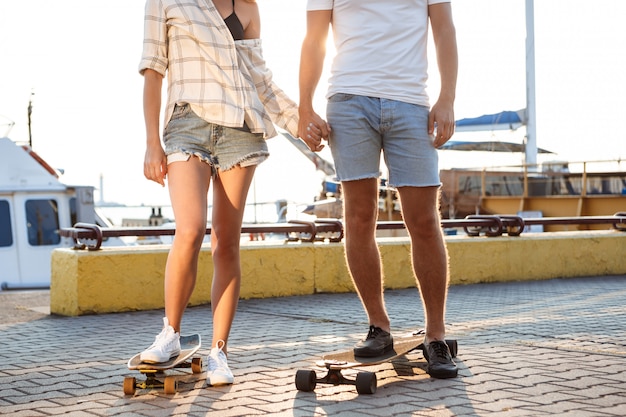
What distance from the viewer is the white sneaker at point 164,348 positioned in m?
4.32

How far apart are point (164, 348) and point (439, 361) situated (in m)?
1.30

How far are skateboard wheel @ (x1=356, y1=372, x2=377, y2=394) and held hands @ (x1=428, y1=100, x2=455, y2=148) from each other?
123cm

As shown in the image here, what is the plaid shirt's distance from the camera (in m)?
4.55

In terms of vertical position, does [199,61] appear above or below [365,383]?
above

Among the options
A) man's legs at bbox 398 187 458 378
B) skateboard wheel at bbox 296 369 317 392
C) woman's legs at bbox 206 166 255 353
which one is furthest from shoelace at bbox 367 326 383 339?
woman's legs at bbox 206 166 255 353

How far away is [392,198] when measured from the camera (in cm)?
3203

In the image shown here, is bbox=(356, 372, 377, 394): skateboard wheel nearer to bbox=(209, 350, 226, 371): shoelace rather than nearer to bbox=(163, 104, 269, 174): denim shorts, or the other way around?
bbox=(209, 350, 226, 371): shoelace

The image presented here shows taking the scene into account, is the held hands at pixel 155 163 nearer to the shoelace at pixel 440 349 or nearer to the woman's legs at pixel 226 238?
the woman's legs at pixel 226 238

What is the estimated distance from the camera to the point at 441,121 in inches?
185

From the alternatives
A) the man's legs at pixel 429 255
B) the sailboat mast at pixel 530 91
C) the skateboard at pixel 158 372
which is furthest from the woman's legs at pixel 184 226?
the sailboat mast at pixel 530 91

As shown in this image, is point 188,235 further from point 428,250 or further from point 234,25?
point 428,250

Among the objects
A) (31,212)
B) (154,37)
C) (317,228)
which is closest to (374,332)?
(154,37)

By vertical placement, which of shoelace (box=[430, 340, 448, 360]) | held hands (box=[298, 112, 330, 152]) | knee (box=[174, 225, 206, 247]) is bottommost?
shoelace (box=[430, 340, 448, 360])

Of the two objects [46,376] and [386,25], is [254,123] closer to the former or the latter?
[386,25]
